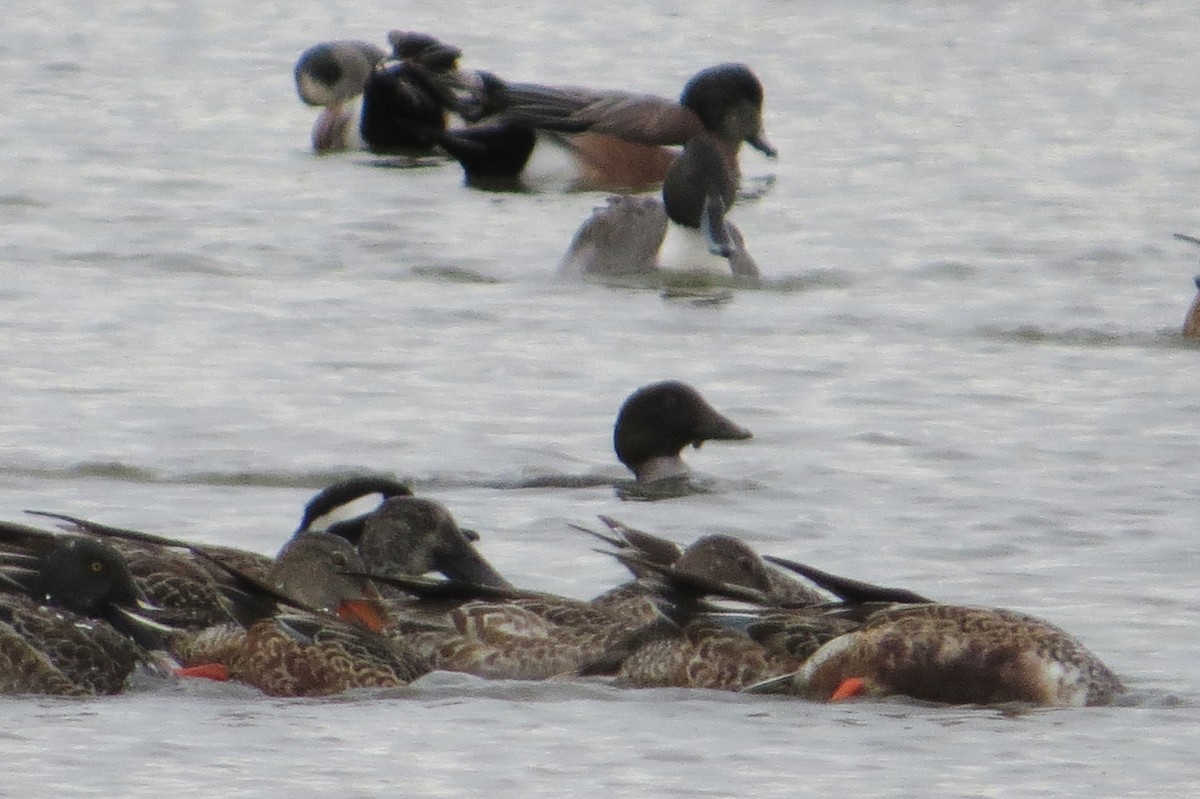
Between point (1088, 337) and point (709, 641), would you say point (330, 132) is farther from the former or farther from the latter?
point (709, 641)

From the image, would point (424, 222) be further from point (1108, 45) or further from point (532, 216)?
point (1108, 45)

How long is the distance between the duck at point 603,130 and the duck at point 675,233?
10.9ft

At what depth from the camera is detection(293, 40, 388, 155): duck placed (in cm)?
2370

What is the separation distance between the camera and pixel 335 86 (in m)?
24.3

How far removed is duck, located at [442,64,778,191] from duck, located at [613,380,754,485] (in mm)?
9221

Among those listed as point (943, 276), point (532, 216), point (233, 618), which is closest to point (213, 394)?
point (233, 618)

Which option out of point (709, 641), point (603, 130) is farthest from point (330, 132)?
point (709, 641)

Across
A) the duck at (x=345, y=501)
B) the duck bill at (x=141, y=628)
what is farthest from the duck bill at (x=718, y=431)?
the duck bill at (x=141, y=628)

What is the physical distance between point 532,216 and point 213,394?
23.4 feet

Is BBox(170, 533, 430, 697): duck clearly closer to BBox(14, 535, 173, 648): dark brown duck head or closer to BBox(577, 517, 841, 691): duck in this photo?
BBox(14, 535, 173, 648): dark brown duck head

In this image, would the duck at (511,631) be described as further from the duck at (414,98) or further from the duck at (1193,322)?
the duck at (414,98)

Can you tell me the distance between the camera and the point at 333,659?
8.99 m

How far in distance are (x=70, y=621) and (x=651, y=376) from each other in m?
6.03

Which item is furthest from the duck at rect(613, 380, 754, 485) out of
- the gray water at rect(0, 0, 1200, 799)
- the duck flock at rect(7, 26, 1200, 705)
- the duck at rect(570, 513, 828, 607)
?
the duck at rect(570, 513, 828, 607)
